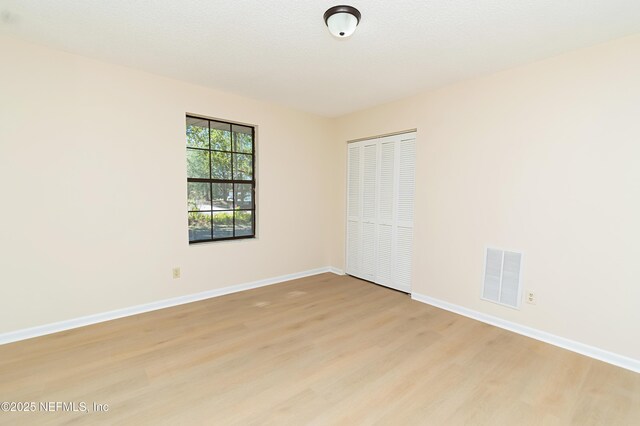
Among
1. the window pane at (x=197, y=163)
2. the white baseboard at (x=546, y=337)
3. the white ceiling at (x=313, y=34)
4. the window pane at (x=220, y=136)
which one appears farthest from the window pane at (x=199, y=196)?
the white baseboard at (x=546, y=337)

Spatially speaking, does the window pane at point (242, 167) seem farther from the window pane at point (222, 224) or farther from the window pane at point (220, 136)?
the window pane at point (222, 224)

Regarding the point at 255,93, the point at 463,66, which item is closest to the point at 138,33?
the point at 255,93

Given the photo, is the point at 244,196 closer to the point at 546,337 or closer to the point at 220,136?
the point at 220,136

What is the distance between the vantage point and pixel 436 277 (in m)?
3.45

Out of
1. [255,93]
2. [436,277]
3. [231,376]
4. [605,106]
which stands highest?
[255,93]

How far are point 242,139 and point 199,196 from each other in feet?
3.10

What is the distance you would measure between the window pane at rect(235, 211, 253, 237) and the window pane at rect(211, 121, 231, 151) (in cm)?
87

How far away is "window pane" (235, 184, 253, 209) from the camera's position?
3.91 m

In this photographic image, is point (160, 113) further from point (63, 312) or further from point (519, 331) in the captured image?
point (519, 331)

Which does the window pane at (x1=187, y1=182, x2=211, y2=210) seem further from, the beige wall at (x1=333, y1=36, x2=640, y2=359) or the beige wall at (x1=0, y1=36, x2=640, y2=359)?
the beige wall at (x1=333, y1=36, x2=640, y2=359)

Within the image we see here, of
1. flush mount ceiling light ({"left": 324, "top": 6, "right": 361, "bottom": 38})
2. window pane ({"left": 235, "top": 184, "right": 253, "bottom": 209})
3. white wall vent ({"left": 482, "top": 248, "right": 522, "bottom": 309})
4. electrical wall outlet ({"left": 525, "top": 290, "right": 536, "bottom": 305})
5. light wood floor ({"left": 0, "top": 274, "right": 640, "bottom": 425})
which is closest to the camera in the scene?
light wood floor ({"left": 0, "top": 274, "right": 640, "bottom": 425})

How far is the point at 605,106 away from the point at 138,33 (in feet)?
12.1

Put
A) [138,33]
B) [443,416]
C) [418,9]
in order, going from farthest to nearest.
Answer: [138,33], [418,9], [443,416]

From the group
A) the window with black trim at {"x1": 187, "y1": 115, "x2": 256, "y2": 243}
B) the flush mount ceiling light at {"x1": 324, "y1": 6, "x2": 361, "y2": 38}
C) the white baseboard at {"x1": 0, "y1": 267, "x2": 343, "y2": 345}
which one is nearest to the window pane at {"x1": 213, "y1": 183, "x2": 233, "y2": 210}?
the window with black trim at {"x1": 187, "y1": 115, "x2": 256, "y2": 243}
